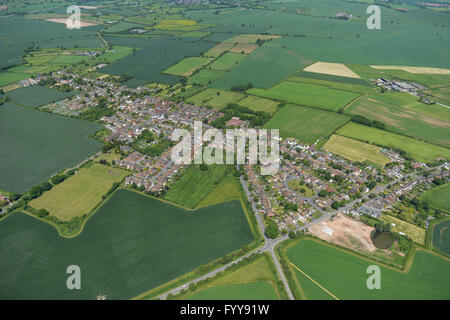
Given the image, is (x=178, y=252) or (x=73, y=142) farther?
(x=73, y=142)

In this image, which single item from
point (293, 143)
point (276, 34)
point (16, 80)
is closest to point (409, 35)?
point (276, 34)

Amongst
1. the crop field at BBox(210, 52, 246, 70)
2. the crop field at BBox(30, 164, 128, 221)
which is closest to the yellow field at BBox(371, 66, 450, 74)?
the crop field at BBox(210, 52, 246, 70)

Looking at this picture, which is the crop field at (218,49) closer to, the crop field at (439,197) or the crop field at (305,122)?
the crop field at (305,122)

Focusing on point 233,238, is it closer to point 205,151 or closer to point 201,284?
point 201,284

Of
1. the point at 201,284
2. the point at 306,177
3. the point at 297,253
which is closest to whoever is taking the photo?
the point at 201,284

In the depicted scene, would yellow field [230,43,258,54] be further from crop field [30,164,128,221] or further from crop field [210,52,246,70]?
crop field [30,164,128,221]
